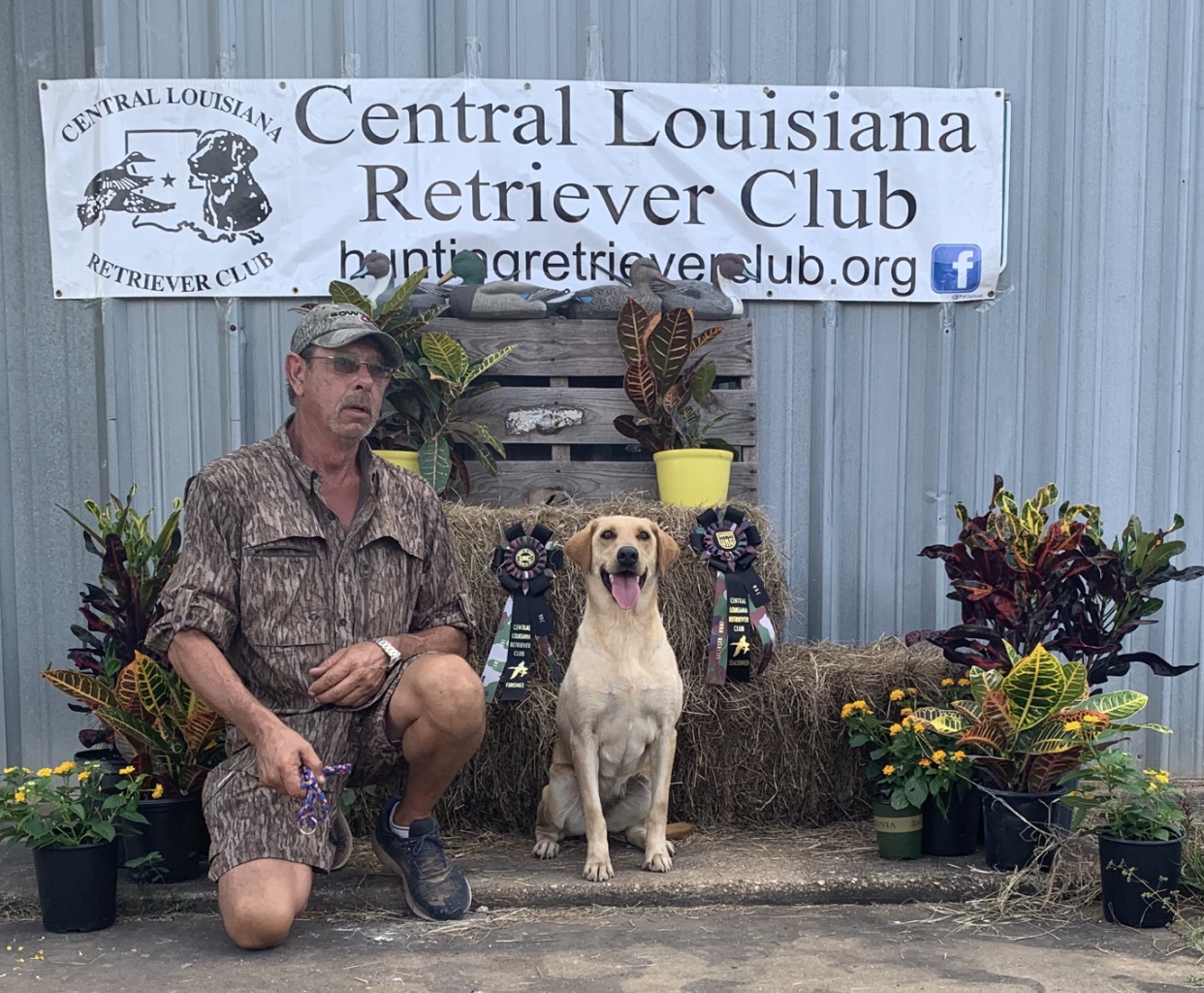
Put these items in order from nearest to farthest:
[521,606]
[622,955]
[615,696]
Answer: [622,955]
[615,696]
[521,606]

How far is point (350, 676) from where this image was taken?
317 centimetres

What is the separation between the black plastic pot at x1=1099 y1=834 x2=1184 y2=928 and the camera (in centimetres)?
318

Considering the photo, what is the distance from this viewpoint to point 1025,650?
3893 mm

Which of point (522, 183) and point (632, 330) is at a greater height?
point (522, 183)

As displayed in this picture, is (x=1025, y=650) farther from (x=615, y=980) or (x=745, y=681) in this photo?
(x=615, y=980)

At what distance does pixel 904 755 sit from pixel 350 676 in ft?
5.77

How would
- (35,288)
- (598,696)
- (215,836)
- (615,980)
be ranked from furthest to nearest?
(35,288)
(598,696)
(215,836)
(615,980)

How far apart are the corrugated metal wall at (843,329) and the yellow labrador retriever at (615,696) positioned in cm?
125

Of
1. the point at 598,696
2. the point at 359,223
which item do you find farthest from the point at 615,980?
the point at 359,223

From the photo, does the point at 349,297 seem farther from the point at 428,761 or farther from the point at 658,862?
the point at 658,862

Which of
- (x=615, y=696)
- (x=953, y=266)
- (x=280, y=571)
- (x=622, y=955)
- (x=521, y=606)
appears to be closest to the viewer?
(x=622, y=955)

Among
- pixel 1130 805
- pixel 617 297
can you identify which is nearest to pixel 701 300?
pixel 617 297

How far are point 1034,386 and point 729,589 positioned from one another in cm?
176

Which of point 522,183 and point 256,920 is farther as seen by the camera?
point 522,183
